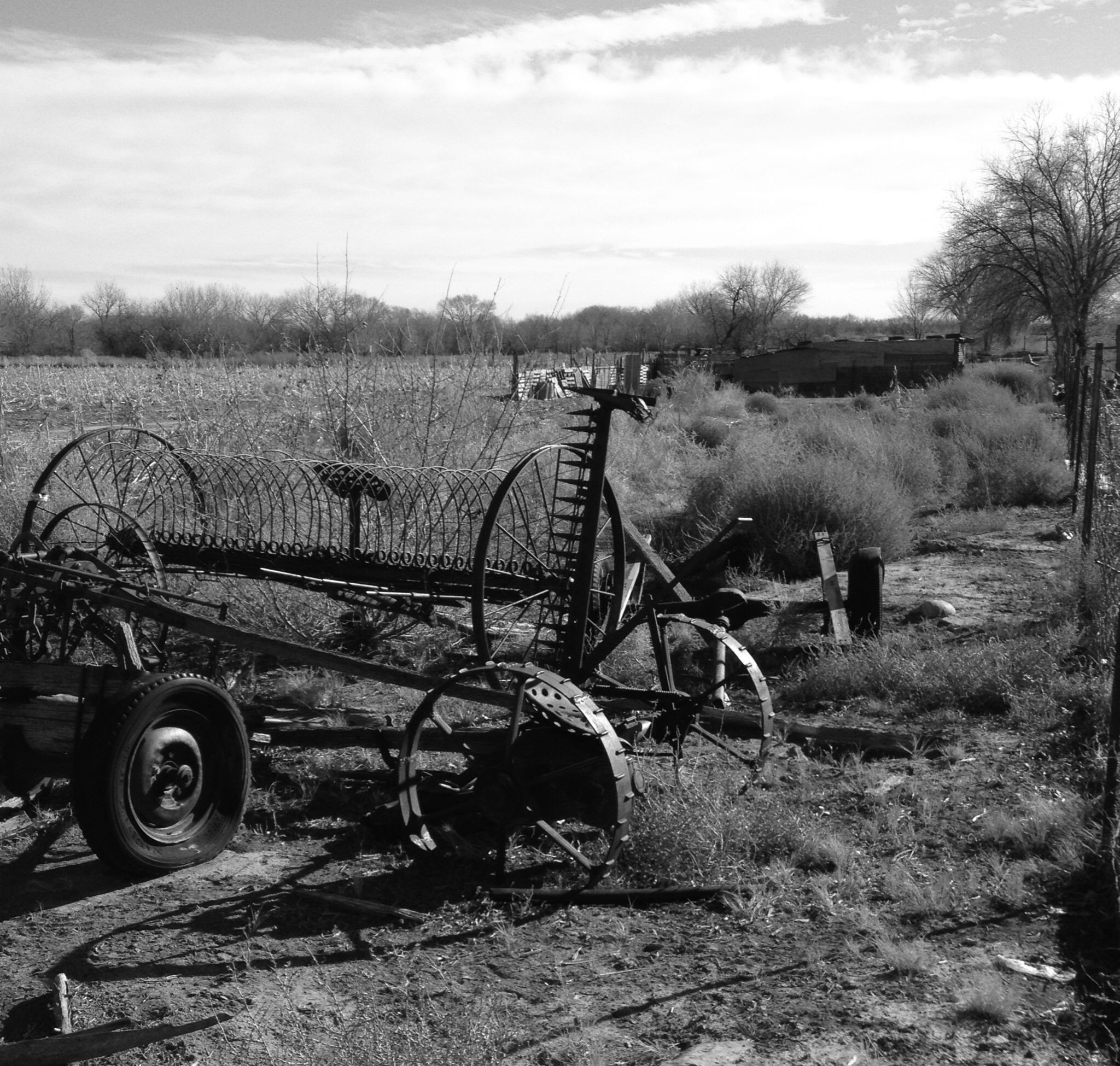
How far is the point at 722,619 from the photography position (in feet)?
16.1

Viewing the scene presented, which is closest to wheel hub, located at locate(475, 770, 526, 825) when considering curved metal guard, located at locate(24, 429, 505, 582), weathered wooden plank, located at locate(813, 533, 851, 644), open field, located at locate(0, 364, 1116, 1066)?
open field, located at locate(0, 364, 1116, 1066)

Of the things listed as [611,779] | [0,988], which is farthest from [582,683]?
[0,988]

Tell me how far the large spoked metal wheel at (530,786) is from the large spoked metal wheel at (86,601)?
148 centimetres

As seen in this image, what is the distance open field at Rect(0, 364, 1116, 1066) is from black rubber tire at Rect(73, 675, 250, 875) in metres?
0.16

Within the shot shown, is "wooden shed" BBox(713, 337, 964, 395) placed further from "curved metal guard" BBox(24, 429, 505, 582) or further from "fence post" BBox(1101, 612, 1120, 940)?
"fence post" BBox(1101, 612, 1120, 940)

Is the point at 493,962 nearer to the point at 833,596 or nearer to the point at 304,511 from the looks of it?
the point at 833,596

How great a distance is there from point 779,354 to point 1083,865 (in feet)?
92.8

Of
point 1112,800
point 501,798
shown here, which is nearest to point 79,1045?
point 501,798

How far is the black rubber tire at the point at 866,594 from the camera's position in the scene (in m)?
7.62

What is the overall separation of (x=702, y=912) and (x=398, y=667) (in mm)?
2426

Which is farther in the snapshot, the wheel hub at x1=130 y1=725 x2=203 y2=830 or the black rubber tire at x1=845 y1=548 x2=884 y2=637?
the black rubber tire at x1=845 y1=548 x2=884 y2=637

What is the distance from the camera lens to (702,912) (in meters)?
3.87

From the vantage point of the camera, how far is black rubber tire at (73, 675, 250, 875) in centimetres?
391

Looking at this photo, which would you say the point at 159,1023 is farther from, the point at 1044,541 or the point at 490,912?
the point at 1044,541
